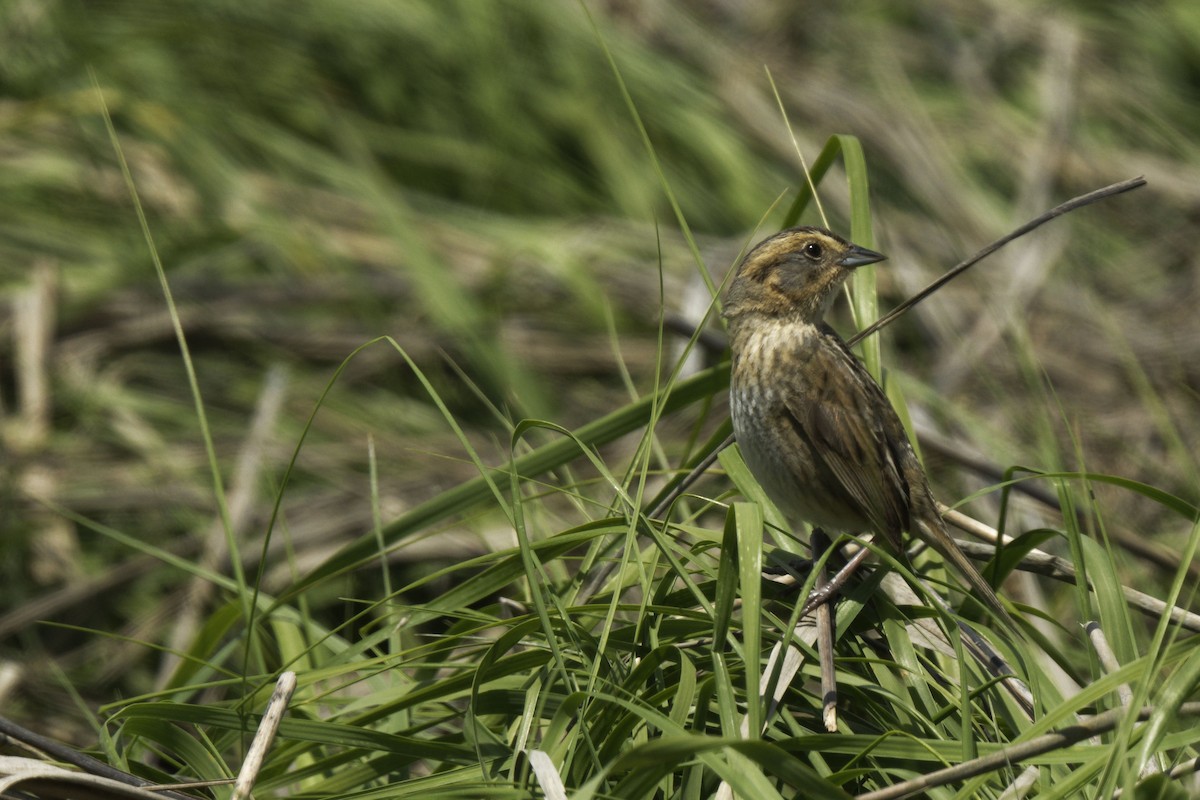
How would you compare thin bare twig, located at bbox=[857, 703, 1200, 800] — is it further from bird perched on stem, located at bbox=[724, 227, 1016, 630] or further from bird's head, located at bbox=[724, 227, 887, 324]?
bird's head, located at bbox=[724, 227, 887, 324]

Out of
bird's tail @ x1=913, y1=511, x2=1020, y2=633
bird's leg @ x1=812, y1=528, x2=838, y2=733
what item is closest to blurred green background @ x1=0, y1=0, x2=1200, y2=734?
bird's tail @ x1=913, y1=511, x2=1020, y2=633

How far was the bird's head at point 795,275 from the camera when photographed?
3.42 metres

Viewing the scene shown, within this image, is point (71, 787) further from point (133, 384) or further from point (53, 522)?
point (133, 384)

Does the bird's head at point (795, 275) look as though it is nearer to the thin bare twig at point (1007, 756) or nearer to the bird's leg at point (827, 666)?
the bird's leg at point (827, 666)

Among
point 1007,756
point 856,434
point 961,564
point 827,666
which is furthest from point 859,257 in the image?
point 1007,756

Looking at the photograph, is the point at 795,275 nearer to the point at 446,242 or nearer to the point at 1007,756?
the point at 1007,756

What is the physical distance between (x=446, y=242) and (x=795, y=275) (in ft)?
10.6

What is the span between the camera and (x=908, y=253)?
270 inches

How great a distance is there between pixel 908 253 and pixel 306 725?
196 inches

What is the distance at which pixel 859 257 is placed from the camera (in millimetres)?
3217

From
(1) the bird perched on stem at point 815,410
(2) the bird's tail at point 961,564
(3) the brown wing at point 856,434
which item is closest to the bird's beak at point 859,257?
(1) the bird perched on stem at point 815,410

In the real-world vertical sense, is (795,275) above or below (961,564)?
above

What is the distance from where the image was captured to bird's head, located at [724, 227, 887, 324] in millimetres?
3416

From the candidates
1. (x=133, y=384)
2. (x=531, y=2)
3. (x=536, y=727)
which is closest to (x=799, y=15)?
(x=531, y=2)
